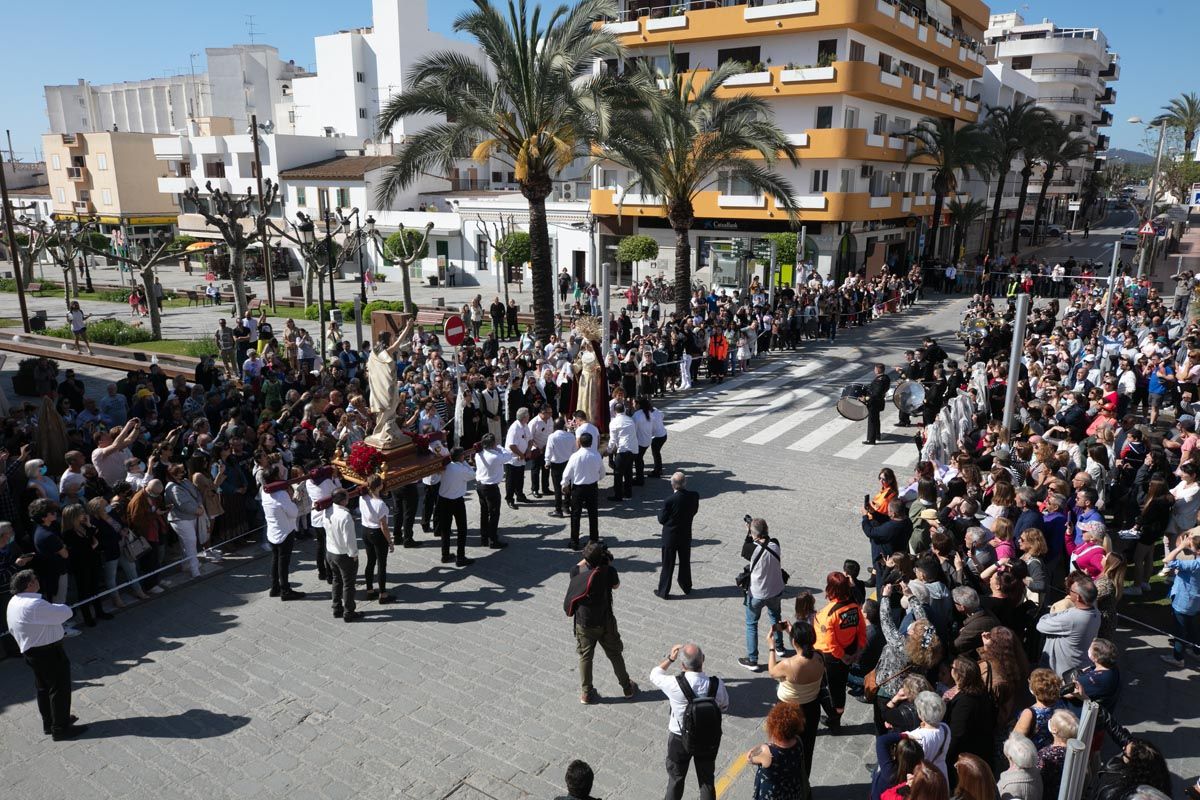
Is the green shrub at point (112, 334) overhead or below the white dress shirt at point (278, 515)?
below

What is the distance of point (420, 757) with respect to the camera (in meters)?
6.81

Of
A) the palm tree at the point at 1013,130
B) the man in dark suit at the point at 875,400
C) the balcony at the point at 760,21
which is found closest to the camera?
the man in dark suit at the point at 875,400

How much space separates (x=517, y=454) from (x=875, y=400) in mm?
Answer: 7238

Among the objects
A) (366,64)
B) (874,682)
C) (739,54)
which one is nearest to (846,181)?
(739,54)

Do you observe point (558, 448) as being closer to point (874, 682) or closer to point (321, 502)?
point (321, 502)

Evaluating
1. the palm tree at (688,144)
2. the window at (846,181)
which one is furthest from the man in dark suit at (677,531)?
the window at (846,181)

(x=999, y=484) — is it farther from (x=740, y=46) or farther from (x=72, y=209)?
(x=72, y=209)

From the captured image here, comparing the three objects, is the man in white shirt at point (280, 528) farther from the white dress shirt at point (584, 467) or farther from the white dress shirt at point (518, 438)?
the white dress shirt at point (584, 467)

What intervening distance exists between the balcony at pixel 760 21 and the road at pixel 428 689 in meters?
28.1

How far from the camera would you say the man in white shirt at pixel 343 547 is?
8.60 meters

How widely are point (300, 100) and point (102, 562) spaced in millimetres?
65412

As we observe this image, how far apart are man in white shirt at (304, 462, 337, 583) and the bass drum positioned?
10104 millimetres

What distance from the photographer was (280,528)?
9289 millimetres

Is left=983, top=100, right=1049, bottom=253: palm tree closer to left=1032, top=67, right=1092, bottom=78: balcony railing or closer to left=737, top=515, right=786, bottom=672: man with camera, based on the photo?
left=1032, top=67, right=1092, bottom=78: balcony railing
